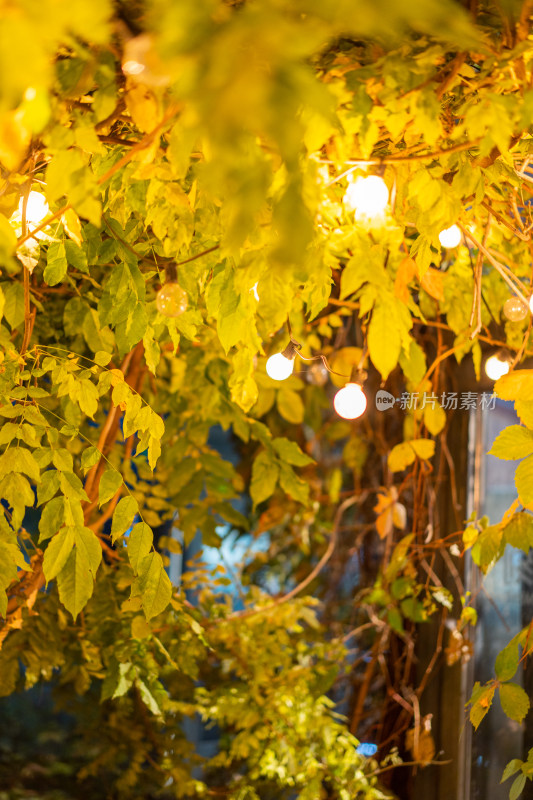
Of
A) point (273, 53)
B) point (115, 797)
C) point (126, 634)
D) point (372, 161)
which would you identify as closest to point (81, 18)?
point (273, 53)

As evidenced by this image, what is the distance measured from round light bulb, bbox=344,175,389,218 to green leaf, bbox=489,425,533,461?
39 cm

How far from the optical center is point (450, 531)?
224 centimetres

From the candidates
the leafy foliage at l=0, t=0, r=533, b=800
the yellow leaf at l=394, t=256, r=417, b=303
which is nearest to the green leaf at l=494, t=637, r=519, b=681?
the leafy foliage at l=0, t=0, r=533, b=800

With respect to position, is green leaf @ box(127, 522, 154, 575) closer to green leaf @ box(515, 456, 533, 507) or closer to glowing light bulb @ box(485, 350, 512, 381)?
green leaf @ box(515, 456, 533, 507)

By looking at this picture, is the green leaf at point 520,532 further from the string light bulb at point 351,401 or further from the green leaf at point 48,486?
the green leaf at point 48,486

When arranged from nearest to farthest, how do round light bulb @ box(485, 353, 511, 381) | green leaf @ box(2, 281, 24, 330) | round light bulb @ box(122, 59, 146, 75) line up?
round light bulb @ box(122, 59, 146, 75) < green leaf @ box(2, 281, 24, 330) < round light bulb @ box(485, 353, 511, 381)

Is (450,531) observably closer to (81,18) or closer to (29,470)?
(29,470)


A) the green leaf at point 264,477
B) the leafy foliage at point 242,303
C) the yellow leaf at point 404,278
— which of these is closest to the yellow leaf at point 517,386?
the leafy foliage at point 242,303

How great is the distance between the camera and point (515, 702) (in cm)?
116

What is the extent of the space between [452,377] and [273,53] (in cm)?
174

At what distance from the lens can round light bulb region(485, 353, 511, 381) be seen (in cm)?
165

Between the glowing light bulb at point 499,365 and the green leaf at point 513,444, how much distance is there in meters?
0.59

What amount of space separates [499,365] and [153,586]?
0.97m

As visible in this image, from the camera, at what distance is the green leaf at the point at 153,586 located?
3.59 ft
